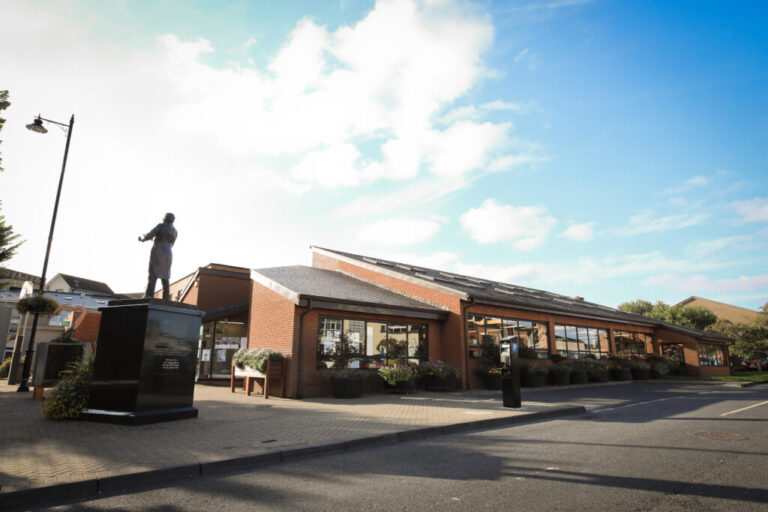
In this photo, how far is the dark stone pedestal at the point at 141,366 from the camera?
7.83m

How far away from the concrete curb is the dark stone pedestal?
11.3 ft

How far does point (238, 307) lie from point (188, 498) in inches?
561

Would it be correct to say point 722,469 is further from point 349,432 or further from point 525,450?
point 349,432

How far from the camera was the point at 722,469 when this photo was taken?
4.99 metres

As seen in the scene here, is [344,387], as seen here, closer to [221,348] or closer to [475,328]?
[475,328]

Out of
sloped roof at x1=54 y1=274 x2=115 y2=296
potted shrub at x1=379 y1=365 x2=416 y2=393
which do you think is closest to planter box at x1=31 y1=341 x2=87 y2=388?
potted shrub at x1=379 y1=365 x2=416 y2=393

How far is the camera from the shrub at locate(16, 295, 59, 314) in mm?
A: 13617

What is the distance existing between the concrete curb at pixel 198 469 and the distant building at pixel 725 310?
5860 centimetres

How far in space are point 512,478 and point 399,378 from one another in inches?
354

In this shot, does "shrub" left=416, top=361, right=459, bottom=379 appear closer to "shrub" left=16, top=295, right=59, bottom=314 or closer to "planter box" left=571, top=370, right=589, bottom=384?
"planter box" left=571, top=370, right=589, bottom=384

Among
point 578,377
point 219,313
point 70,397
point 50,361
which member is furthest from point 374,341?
point 578,377

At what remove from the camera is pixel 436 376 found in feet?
47.8

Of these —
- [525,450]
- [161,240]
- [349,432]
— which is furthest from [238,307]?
[525,450]

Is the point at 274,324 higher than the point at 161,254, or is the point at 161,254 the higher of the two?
the point at 161,254
